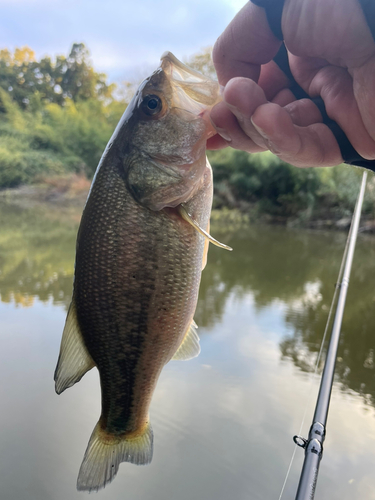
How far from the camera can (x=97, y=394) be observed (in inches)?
128

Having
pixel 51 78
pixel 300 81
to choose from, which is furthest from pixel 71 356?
pixel 51 78

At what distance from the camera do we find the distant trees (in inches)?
1141

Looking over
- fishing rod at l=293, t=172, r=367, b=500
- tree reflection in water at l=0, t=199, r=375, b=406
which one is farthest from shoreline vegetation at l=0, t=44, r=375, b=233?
fishing rod at l=293, t=172, r=367, b=500

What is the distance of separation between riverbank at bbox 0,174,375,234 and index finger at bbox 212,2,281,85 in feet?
36.9

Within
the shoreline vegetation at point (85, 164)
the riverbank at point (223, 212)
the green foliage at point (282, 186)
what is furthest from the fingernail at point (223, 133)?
the green foliage at point (282, 186)

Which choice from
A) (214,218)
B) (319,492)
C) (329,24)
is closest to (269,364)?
(319,492)

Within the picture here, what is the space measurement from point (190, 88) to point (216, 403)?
110 inches

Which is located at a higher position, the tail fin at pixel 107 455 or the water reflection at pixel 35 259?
the tail fin at pixel 107 455

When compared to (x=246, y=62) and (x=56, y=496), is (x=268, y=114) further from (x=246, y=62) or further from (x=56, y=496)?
(x=56, y=496)

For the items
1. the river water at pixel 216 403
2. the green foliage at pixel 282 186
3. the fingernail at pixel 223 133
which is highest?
the green foliage at pixel 282 186

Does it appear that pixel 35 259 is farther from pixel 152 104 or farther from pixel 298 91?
pixel 298 91

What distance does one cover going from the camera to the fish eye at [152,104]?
45.6 inches

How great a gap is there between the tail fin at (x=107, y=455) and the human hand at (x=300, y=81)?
1000 mm

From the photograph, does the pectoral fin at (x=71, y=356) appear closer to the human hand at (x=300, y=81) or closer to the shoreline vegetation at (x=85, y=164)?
the human hand at (x=300, y=81)
